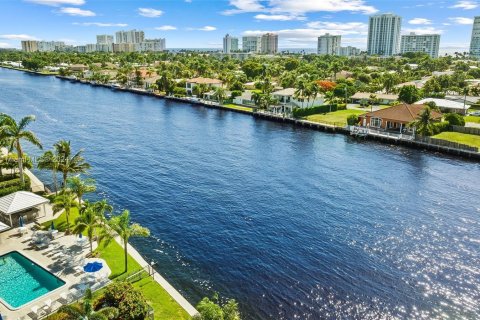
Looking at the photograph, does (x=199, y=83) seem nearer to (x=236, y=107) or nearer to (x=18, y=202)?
(x=236, y=107)

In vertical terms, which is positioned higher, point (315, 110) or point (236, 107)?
point (315, 110)

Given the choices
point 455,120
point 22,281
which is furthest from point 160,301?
point 455,120

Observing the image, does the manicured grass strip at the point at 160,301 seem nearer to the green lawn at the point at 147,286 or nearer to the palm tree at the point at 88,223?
the green lawn at the point at 147,286

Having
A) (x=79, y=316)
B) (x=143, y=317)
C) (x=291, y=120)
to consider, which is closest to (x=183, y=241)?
(x=143, y=317)

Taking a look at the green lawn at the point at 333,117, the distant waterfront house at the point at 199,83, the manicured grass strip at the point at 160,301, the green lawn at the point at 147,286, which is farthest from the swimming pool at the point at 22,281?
the distant waterfront house at the point at 199,83

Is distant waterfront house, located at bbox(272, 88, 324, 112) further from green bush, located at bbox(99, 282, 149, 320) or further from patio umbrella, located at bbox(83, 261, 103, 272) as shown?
green bush, located at bbox(99, 282, 149, 320)

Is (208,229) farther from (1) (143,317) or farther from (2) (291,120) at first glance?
(2) (291,120)
